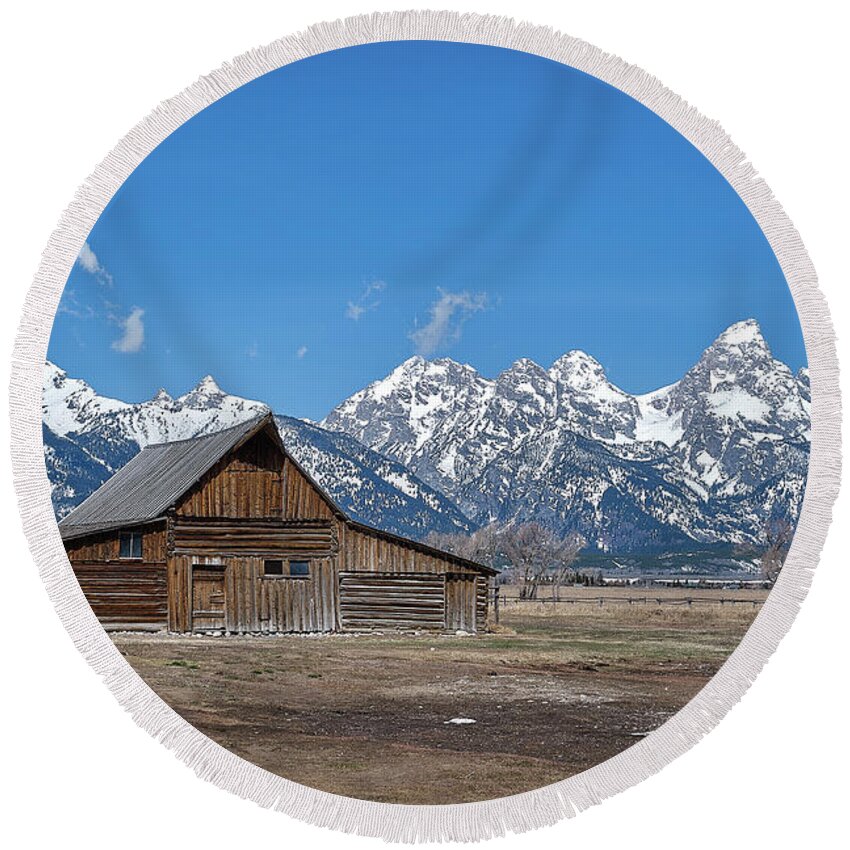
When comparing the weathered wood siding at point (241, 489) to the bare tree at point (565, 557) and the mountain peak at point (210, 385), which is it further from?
the bare tree at point (565, 557)

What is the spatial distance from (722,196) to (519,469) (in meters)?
2.04

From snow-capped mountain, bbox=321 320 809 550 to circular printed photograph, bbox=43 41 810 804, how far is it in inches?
0.6

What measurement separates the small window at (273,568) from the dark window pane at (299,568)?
7cm

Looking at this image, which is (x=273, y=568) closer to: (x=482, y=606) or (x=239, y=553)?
(x=239, y=553)

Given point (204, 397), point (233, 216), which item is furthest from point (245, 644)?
point (233, 216)

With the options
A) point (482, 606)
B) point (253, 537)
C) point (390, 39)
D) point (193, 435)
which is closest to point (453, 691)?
point (482, 606)

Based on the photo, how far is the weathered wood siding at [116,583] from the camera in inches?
363

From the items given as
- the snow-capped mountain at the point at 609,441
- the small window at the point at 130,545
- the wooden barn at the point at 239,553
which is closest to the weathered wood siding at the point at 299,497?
the wooden barn at the point at 239,553

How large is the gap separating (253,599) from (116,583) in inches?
35.5

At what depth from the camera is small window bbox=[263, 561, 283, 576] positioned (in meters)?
9.66

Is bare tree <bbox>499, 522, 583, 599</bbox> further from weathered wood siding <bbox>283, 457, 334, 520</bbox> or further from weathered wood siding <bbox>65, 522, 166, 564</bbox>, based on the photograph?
weathered wood siding <bbox>65, 522, 166, 564</bbox>

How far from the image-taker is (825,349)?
918 centimetres

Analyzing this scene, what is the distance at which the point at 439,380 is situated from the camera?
29.7 ft

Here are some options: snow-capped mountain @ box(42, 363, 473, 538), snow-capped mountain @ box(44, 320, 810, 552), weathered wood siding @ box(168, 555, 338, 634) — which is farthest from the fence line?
weathered wood siding @ box(168, 555, 338, 634)
